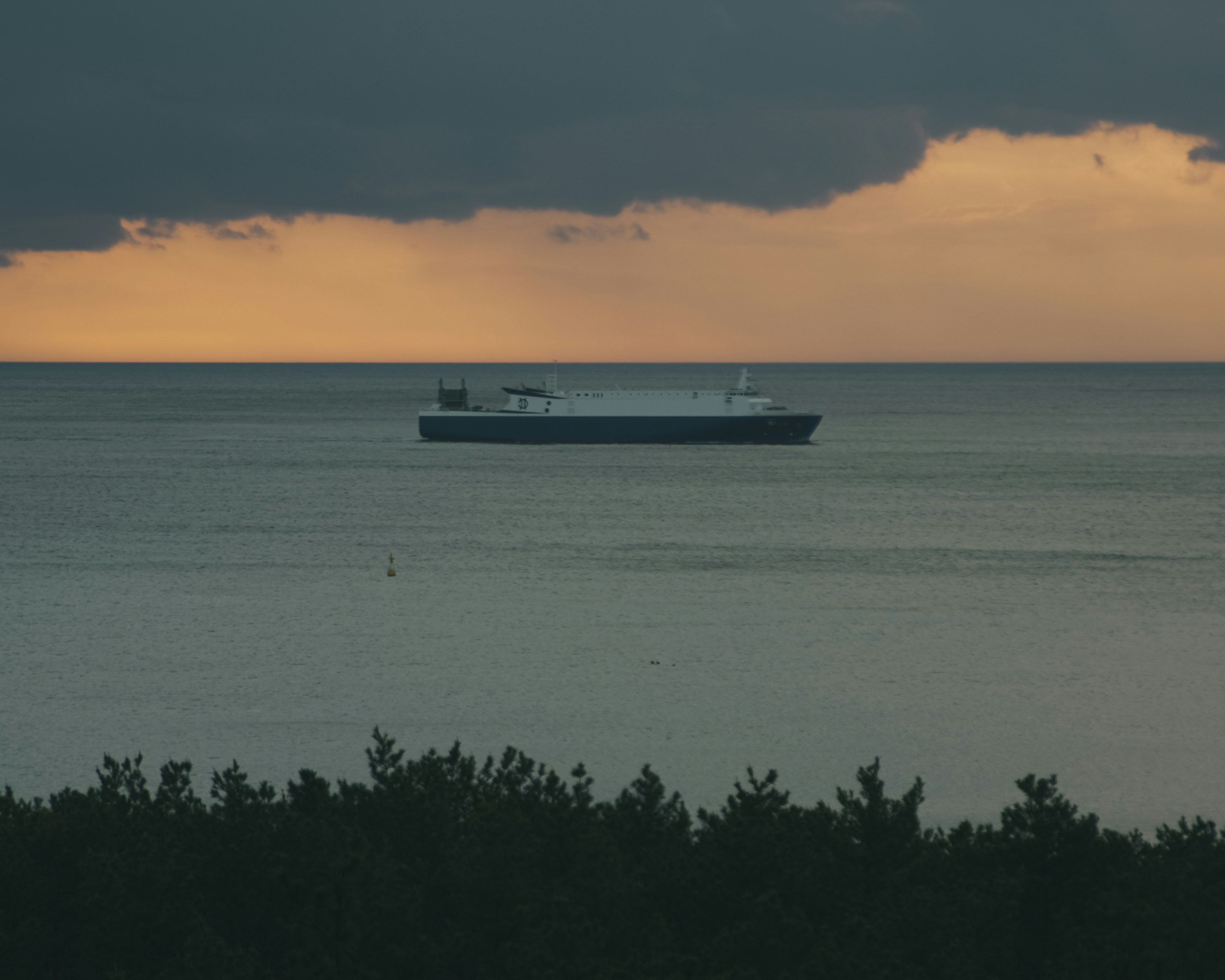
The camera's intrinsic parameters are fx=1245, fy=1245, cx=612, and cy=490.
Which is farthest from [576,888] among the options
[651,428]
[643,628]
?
[651,428]

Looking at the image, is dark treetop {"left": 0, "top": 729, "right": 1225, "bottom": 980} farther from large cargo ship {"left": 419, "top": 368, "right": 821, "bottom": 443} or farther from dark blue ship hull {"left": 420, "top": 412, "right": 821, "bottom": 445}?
large cargo ship {"left": 419, "top": 368, "right": 821, "bottom": 443}

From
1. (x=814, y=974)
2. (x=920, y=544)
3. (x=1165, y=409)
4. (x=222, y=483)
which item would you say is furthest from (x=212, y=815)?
(x=1165, y=409)

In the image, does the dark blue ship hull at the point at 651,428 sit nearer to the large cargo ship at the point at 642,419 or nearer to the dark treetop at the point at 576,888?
the large cargo ship at the point at 642,419

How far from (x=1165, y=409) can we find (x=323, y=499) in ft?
465

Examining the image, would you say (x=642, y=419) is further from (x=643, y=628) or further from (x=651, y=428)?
(x=643, y=628)

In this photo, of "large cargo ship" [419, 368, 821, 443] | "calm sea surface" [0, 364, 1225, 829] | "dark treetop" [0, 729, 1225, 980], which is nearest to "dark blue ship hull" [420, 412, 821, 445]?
"large cargo ship" [419, 368, 821, 443]

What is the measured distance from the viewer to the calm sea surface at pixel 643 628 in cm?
2516

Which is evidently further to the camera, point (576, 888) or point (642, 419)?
point (642, 419)

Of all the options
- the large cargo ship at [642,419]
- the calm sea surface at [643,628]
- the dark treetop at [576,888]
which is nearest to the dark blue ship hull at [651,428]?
the large cargo ship at [642,419]

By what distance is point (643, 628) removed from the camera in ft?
120

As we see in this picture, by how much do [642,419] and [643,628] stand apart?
68.9 meters

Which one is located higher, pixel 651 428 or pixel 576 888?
pixel 651 428

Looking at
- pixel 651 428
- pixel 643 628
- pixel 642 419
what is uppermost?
pixel 642 419

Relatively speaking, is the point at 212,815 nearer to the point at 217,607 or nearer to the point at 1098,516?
the point at 217,607
